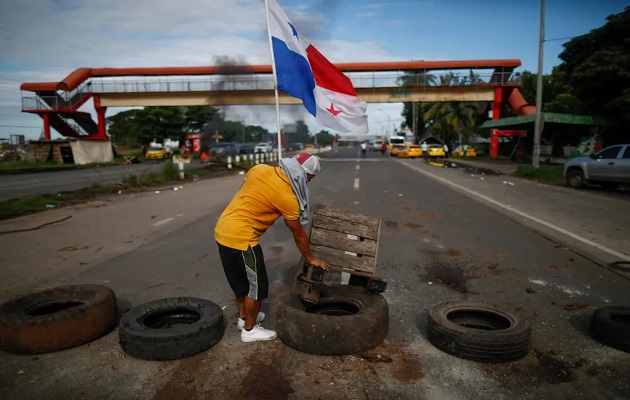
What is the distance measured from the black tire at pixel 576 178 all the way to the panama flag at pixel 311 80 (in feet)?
45.1

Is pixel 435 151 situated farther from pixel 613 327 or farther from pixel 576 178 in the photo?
pixel 613 327

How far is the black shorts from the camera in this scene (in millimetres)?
3723

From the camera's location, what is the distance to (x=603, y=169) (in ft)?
49.8

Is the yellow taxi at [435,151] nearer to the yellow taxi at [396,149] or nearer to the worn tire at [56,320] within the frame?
the yellow taxi at [396,149]

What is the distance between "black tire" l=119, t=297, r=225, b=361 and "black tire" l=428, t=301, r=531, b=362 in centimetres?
188

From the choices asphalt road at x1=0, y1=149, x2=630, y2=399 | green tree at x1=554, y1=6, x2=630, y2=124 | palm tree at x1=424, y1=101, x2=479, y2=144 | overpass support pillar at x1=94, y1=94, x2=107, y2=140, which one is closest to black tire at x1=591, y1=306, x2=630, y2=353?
asphalt road at x1=0, y1=149, x2=630, y2=399

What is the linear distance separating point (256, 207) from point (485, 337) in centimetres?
209

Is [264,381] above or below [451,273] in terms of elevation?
above

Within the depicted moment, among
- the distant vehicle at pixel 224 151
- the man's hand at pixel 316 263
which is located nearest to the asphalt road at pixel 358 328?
the man's hand at pixel 316 263

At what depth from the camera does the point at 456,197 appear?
13.7 m

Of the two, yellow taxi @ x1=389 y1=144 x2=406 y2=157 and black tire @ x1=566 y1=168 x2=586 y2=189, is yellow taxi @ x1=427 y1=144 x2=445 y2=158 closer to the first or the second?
yellow taxi @ x1=389 y1=144 x2=406 y2=157

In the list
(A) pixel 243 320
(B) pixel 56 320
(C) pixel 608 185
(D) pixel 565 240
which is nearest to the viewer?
(B) pixel 56 320

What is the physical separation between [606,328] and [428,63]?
37.5m

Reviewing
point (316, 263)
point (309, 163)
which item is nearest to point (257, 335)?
point (316, 263)
